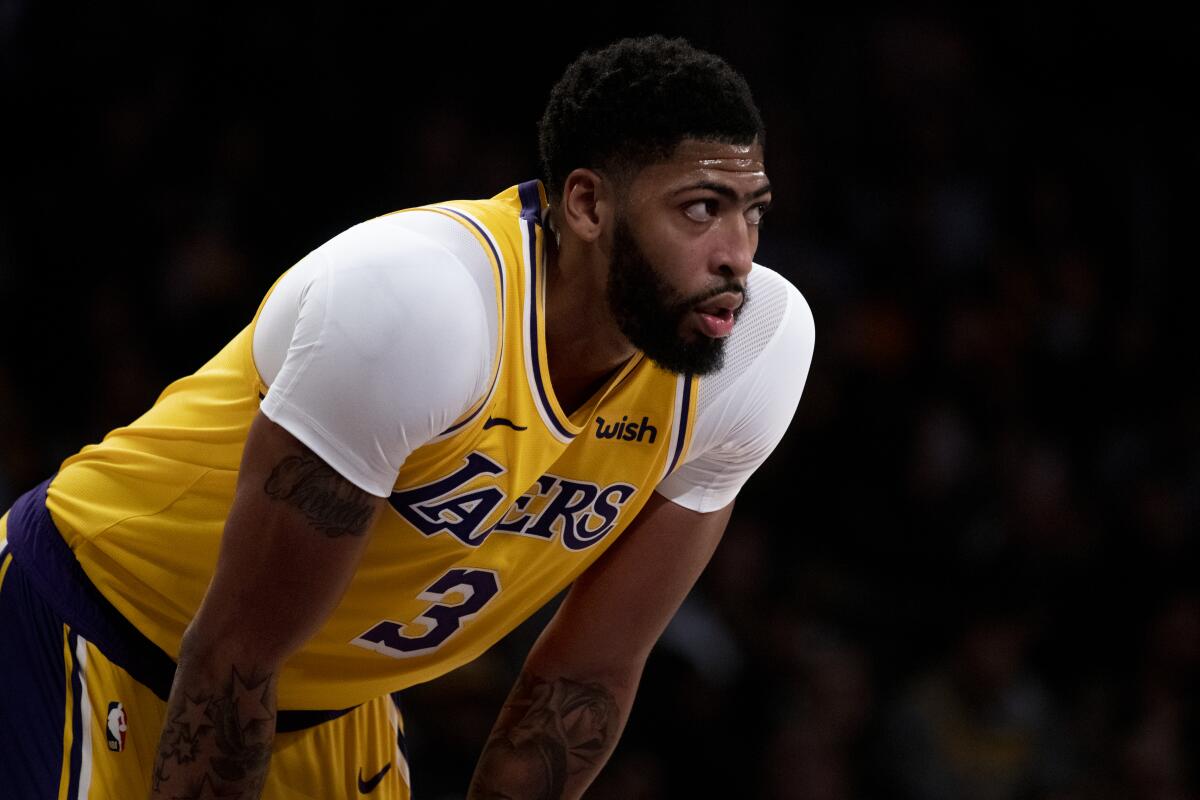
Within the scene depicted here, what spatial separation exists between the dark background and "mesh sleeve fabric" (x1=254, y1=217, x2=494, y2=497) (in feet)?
9.27

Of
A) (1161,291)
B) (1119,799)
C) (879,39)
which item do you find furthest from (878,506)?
(879,39)

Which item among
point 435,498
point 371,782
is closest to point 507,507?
point 435,498

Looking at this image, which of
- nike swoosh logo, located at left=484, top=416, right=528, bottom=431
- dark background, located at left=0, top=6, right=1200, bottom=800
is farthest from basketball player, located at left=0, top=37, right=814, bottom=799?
dark background, located at left=0, top=6, right=1200, bottom=800

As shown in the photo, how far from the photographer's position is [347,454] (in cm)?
222

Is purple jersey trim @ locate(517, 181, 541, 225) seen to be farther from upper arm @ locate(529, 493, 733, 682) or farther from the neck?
upper arm @ locate(529, 493, 733, 682)

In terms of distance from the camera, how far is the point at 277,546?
7.29ft

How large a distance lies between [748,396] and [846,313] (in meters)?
3.58

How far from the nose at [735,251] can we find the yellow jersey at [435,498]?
0.25m

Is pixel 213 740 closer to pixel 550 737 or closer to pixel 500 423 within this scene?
pixel 500 423

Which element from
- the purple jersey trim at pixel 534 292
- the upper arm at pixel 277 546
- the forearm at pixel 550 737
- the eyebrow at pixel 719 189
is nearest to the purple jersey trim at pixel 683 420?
the purple jersey trim at pixel 534 292

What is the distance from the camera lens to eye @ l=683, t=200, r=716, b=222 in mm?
2484

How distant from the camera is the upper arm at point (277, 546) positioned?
221 cm

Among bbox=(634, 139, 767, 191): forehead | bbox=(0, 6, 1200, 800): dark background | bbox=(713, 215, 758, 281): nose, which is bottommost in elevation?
bbox=(0, 6, 1200, 800): dark background

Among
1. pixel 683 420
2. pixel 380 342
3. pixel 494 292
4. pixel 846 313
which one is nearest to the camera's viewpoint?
pixel 380 342
